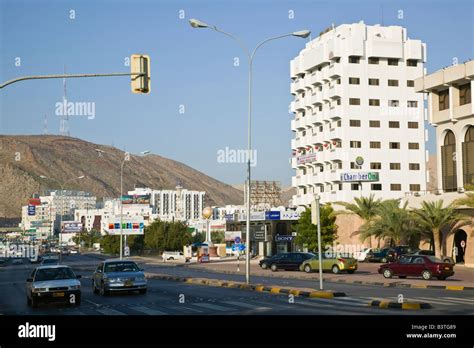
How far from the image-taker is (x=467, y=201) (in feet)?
168

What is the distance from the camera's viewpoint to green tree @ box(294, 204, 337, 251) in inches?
2987

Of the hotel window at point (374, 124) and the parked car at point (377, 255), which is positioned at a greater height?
the hotel window at point (374, 124)

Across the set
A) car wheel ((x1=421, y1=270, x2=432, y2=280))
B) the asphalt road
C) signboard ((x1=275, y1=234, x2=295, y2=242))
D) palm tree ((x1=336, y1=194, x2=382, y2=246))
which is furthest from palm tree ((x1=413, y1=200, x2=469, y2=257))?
signboard ((x1=275, y1=234, x2=295, y2=242))

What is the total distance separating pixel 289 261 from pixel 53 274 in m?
30.5

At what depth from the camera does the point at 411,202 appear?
6297 centimetres

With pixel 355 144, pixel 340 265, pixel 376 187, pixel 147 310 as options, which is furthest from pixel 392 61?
pixel 147 310

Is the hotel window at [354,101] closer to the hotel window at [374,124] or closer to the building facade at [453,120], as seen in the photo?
the hotel window at [374,124]

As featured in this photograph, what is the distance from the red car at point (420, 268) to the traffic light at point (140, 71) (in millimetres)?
22173

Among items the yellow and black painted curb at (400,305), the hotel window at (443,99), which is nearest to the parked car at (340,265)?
the hotel window at (443,99)

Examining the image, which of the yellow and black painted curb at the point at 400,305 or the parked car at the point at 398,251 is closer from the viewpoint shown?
the yellow and black painted curb at the point at 400,305

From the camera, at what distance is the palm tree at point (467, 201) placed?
50.3m

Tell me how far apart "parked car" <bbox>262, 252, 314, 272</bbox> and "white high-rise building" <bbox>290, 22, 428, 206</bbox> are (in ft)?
111

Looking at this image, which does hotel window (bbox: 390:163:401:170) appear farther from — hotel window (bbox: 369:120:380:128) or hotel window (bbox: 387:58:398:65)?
hotel window (bbox: 387:58:398:65)
